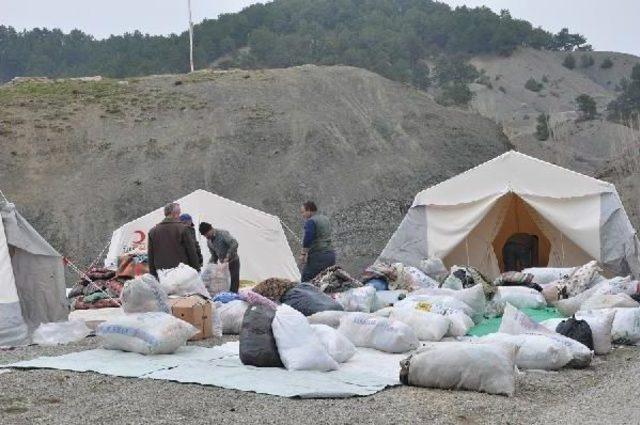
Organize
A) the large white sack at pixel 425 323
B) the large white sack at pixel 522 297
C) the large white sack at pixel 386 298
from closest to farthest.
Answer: the large white sack at pixel 425 323 < the large white sack at pixel 386 298 < the large white sack at pixel 522 297

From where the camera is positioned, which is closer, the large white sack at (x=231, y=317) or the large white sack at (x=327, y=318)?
the large white sack at (x=327, y=318)

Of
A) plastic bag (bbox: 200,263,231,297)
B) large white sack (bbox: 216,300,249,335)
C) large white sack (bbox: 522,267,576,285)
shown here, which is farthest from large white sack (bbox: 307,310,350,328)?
large white sack (bbox: 522,267,576,285)

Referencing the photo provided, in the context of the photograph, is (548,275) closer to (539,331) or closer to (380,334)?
(539,331)

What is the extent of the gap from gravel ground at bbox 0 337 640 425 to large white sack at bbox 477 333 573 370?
49 cm

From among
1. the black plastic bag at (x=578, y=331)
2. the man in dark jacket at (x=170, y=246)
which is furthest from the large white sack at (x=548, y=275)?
the man in dark jacket at (x=170, y=246)

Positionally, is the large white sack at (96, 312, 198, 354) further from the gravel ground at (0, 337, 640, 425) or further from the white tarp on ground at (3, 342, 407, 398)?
the gravel ground at (0, 337, 640, 425)

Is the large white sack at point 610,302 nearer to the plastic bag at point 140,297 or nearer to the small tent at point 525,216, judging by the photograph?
the small tent at point 525,216

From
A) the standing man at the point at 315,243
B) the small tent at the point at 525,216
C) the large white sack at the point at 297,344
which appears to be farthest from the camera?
the small tent at the point at 525,216

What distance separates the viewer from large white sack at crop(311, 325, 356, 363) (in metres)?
7.21

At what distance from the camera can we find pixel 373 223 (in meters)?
29.5

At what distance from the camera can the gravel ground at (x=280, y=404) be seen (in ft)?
17.8

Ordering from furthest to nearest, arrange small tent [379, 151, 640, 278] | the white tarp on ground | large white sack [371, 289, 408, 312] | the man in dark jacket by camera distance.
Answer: small tent [379, 151, 640, 278], large white sack [371, 289, 408, 312], the man in dark jacket, the white tarp on ground

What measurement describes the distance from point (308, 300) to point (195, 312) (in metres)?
1.17

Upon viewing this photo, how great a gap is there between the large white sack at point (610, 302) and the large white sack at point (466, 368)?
356 centimetres
